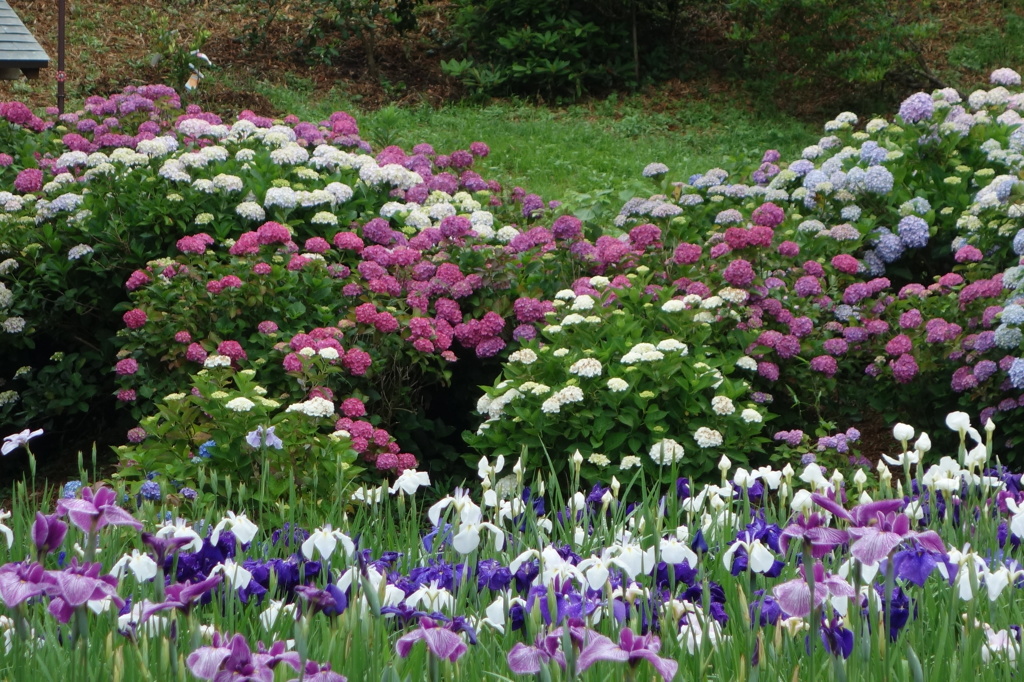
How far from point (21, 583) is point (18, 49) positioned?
13.2ft

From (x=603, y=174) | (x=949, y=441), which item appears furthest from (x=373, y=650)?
(x=603, y=174)

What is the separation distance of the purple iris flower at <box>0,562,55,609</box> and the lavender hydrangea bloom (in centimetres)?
543

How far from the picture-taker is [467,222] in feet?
16.4

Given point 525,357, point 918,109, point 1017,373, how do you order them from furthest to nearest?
point 918,109, point 525,357, point 1017,373

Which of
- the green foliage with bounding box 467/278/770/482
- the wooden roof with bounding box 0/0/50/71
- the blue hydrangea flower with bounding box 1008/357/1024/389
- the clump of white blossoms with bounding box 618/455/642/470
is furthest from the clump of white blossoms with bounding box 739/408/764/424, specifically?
the wooden roof with bounding box 0/0/50/71

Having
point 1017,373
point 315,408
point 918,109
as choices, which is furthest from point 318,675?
point 918,109

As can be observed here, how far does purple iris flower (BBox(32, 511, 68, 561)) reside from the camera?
149 centimetres

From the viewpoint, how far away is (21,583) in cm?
142

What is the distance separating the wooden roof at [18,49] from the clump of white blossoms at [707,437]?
126 inches

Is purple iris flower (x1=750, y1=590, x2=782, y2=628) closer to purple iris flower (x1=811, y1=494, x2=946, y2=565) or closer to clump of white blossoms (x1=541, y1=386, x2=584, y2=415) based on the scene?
purple iris flower (x1=811, y1=494, x2=946, y2=565)

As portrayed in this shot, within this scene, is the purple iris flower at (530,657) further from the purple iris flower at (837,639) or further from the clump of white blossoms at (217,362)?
the clump of white blossoms at (217,362)

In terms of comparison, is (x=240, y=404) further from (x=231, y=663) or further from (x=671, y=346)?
(x=231, y=663)

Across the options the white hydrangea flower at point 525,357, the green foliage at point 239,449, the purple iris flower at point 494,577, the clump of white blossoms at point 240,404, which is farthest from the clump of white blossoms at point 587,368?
the purple iris flower at point 494,577

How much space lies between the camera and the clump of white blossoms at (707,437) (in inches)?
150
